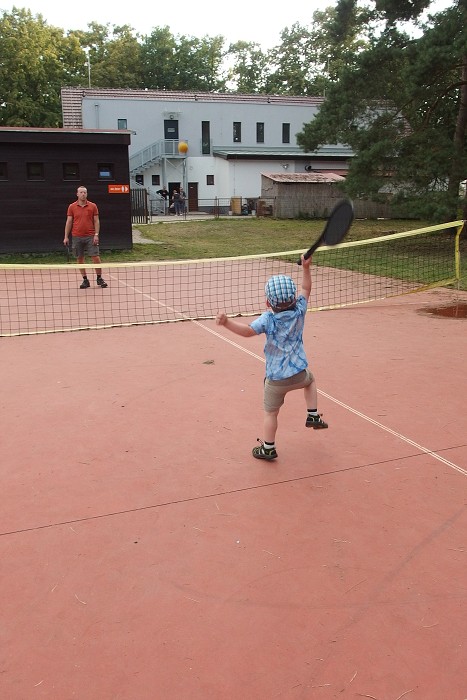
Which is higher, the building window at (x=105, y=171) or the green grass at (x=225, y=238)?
the building window at (x=105, y=171)

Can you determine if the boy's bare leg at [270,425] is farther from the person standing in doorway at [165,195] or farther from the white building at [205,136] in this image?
the person standing in doorway at [165,195]

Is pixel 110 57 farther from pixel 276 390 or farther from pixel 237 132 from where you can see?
pixel 276 390

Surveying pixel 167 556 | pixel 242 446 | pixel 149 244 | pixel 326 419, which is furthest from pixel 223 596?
pixel 149 244

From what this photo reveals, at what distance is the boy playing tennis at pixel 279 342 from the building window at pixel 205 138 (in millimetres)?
44172

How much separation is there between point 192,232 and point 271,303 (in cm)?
2282

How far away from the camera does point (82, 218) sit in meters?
12.0

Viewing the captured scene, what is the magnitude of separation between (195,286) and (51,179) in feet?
22.2

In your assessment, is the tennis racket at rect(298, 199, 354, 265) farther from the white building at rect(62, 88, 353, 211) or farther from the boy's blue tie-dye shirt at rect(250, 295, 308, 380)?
the white building at rect(62, 88, 353, 211)

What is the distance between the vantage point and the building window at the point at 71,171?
1739cm

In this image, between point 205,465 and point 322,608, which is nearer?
point 322,608

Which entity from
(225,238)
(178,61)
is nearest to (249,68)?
(178,61)

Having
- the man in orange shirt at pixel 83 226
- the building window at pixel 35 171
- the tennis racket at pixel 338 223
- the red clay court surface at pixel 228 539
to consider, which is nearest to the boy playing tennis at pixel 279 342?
the red clay court surface at pixel 228 539

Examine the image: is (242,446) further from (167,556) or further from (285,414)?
(167,556)

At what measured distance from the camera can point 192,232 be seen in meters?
26.6
